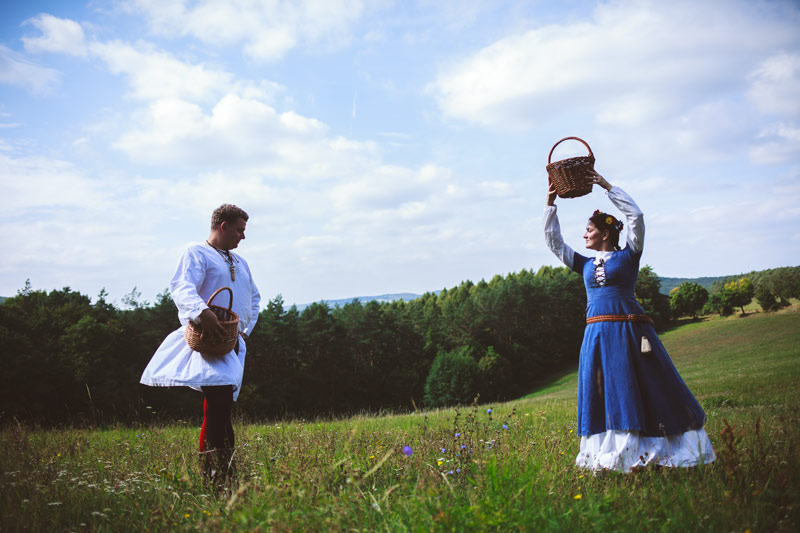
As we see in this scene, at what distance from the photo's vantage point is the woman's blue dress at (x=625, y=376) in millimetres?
3834

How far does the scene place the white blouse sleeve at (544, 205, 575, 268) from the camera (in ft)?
15.4

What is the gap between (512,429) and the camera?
6062mm

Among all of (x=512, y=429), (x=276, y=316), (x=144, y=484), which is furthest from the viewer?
(x=276, y=316)

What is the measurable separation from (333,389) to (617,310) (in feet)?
157

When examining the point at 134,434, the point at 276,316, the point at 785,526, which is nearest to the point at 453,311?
the point at 276,316

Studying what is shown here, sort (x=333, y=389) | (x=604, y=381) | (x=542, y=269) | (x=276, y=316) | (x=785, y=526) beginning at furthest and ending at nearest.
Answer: (x=542, y=269) < (x=333, y=389) < (x=276, y=316) < (x=604, y=381) < (x=785, y=526)

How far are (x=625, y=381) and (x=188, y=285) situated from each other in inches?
142

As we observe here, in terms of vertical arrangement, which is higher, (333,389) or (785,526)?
(785,526)

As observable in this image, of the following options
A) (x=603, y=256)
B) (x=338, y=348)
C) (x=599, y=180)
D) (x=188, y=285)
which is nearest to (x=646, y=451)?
(x=603, y=256)

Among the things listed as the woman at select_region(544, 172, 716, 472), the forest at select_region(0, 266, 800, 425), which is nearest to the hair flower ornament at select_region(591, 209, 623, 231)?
the woman at select_region(544, 172, 716, 472)

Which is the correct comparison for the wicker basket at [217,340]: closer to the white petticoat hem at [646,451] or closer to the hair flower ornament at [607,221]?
the white petticoat hem at [646,451]

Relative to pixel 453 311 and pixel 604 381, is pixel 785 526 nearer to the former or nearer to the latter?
pixel 604 381

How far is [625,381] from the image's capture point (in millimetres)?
3912

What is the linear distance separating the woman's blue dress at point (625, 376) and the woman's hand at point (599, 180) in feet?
2.01
